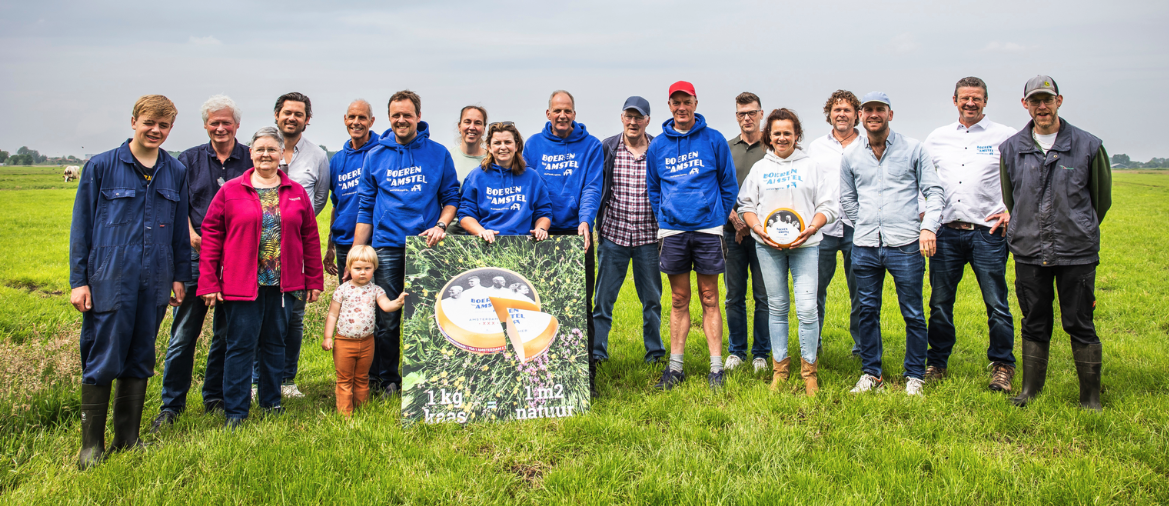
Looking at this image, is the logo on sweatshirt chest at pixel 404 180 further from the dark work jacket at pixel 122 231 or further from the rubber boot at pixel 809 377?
the rubber boot at pixel 809 377

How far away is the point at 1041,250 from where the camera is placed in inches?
201

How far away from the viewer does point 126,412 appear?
14.6 feet

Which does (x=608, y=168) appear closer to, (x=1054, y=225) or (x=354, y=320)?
(x=354, y=320)

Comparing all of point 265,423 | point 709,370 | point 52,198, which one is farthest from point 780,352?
point 52,198

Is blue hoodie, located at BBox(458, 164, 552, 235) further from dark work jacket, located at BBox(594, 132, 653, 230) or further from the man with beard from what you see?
the man with beard

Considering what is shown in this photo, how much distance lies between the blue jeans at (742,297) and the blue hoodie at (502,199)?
219cm

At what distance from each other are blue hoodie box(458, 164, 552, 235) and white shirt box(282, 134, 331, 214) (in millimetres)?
1557

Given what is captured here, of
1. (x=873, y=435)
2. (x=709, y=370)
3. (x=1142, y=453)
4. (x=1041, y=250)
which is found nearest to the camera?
(x=1142, y=453)

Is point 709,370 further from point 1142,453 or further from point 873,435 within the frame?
point 1142,453

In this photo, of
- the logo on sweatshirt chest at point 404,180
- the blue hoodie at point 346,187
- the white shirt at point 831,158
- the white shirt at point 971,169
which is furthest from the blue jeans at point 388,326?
the white shirt at point 971,169

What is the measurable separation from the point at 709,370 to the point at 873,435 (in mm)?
2120

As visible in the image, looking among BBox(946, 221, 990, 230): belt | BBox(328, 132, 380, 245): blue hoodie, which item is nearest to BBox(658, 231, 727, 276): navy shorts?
BBox(946, 221, 990, 230): belt

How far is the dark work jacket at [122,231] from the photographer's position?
4.20 metres

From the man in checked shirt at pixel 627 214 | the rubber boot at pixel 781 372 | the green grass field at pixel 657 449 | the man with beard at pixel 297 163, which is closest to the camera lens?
the green grass field at pixel 657 449
